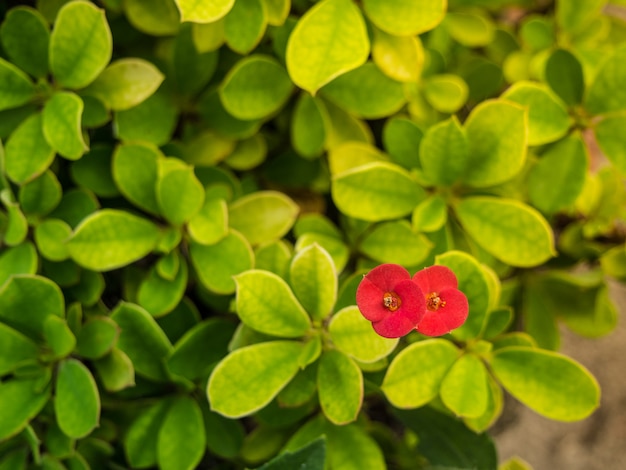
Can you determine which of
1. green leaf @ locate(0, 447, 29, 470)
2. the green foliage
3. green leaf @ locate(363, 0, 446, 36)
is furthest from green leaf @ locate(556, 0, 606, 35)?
green leaf @ locate(0, 447, 29, 470)

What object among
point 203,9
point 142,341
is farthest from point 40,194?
point 203,9

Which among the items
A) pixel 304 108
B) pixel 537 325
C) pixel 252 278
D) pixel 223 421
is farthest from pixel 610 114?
pixel 223 421

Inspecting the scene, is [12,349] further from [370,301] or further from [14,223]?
[370,301]

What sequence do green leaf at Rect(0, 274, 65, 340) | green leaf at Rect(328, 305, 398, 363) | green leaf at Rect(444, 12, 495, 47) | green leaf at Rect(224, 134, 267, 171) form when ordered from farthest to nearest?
green leaf at Rect(444, 12, 495, 47) → green leaf at Rect(224, 134, 267, 171) → green leaf at Rect(0, 274, 65, 340) → green leaf at Rect(328, 305, 398, 363)

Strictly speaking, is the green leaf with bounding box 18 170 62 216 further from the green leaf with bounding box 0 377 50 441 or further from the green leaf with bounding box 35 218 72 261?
the green leaf with bounding box 0 377 50 441

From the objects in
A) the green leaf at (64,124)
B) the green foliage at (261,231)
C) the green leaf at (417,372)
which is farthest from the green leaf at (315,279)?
the green leaf at (64,124)

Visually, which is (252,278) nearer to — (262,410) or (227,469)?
(262,410)

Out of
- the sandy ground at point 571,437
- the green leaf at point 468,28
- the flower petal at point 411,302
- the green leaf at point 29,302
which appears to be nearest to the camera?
the flower petal at point 411,302

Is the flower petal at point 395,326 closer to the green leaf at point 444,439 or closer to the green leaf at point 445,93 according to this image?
the green leaf at point 444,439
